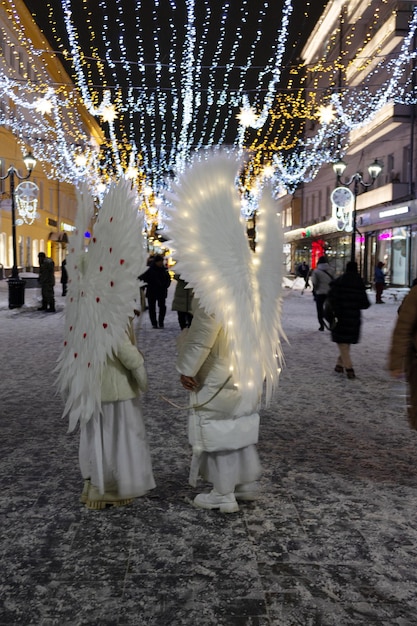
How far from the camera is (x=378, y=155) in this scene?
113ft

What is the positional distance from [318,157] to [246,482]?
35063 mm

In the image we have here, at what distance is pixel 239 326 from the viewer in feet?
12.5

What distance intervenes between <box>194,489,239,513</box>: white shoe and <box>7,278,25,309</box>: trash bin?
56.6ft

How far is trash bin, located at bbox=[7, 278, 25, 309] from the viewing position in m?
20.3

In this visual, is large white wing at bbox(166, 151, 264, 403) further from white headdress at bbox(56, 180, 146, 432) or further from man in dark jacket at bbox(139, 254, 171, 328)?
man in dark jacket at bbox(139, 254, 171, 328)

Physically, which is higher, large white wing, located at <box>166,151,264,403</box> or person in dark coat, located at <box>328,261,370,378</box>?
large white wing, located at <box>166,151,264,403</box>

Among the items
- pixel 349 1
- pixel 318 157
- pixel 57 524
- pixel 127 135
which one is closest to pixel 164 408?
pixel 57 524

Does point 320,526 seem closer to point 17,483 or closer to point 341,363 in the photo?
point 17,483

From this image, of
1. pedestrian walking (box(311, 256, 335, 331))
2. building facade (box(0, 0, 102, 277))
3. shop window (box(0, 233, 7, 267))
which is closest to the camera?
pedestrian walking (box(311, 256, 335, 331))

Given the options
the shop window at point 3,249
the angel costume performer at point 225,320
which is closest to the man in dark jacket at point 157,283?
the angel costume performer at point 225,320

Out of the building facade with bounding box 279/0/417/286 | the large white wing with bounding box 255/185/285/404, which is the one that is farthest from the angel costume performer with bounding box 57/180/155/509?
the building facade with bounding box 279/0/417/286

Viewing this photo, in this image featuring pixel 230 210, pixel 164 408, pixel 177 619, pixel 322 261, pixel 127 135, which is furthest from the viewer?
pixel 127 135

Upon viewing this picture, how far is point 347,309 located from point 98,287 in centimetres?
603

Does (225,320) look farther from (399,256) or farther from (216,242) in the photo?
(399,256)
